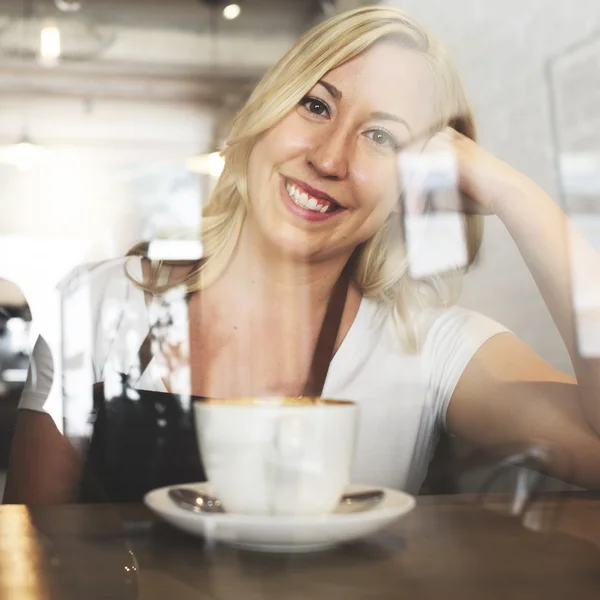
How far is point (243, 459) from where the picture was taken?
412 mm

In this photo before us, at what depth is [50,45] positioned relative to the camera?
50cm

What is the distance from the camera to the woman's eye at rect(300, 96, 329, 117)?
52 cm

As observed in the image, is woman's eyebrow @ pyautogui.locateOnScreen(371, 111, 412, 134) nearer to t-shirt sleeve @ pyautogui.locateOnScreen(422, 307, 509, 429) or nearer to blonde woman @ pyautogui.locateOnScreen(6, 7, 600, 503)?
blonde woman @ pyautogui.locateOnScreen(6, 7, 600, 503)

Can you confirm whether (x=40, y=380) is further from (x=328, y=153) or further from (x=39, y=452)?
(x=328, y=153)

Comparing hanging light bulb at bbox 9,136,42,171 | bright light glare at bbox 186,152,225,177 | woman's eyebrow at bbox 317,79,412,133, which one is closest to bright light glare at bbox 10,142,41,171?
hanging light bulb at bbox 9,136,42,171

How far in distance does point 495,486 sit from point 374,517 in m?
0.20

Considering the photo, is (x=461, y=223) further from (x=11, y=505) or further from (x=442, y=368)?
(x=11, y=505)

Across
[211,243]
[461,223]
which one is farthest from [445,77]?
[211,243]

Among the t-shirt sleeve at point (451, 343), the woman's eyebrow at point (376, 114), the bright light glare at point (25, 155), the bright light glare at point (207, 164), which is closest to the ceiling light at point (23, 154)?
the bright light glare at point (25, 155)

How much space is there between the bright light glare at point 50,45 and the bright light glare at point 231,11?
0.12 metres

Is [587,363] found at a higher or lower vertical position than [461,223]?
lower

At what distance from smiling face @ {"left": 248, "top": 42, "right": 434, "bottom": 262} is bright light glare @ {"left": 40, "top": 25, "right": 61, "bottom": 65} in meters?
0.15

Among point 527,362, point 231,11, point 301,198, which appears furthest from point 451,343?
point 231,11

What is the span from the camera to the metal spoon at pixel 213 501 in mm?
435
